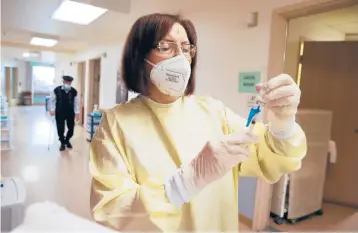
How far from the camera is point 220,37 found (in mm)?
1703

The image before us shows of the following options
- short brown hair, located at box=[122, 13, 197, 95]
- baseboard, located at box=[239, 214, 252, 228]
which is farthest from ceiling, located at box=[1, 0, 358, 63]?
baseboard, located at box=[239, 214, 252, 228]

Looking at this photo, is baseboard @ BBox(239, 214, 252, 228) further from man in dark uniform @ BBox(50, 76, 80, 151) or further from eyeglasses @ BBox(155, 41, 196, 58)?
eyeglasses @ BBox(155, 41, 196, 58)

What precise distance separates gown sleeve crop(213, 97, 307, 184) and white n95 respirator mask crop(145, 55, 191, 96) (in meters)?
0.17

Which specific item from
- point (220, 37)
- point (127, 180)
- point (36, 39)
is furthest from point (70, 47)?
point (127, 180)

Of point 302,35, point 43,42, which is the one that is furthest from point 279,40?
point 43,42

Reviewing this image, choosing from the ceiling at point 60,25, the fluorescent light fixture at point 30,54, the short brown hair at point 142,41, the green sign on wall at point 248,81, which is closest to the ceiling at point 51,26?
the ceiling at point 60,25

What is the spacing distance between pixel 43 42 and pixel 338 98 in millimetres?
2534

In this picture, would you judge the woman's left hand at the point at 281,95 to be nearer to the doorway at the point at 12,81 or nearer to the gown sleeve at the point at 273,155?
the gown sleeve at the point at 273,155

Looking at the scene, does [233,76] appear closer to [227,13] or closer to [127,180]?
[227,13]

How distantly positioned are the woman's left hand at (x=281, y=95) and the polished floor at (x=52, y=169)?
123 cm

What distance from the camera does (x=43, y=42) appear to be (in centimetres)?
170

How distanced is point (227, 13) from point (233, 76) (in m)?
0.42

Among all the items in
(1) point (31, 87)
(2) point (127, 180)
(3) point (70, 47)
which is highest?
(3) point (70, 47)

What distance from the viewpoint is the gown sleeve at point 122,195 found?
453mm
